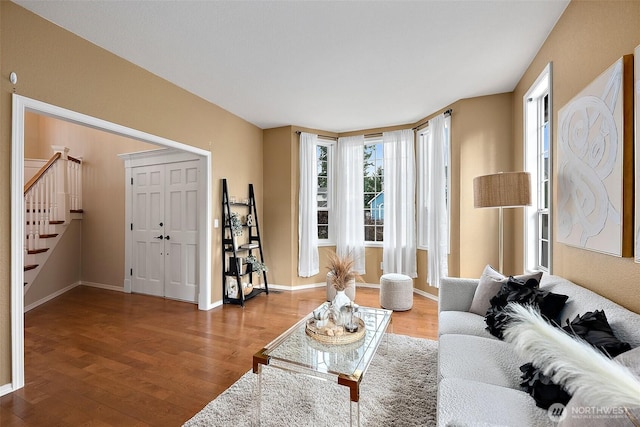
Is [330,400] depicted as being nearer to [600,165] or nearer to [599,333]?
[599,333]

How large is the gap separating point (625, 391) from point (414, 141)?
4.64m

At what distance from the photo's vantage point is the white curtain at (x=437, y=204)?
391 cm

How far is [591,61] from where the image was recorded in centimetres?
184

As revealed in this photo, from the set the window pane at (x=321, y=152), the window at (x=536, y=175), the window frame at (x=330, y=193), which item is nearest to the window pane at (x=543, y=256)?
the window at (x=536, y=175)

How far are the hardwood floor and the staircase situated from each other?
29.0 inches

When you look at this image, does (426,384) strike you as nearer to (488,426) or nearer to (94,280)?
(488,426)

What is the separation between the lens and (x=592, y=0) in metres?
1.81

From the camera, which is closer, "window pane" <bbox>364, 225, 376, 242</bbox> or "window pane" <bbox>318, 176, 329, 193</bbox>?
"window pane" <bbox>364, 225, 376, 242</bbox>

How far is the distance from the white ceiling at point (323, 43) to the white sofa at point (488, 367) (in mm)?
2082

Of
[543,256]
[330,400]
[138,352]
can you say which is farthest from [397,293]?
[138,352]

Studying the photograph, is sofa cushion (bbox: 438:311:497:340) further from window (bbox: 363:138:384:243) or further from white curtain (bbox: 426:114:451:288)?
window (bbox: 363:138:384:243)

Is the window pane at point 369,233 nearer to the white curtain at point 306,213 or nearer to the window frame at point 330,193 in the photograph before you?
the window frame at point 330,193

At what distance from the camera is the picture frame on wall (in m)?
1.49

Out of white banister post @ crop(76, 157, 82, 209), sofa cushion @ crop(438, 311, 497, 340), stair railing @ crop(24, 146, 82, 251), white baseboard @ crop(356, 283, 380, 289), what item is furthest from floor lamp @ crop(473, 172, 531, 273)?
white banister post @ crop(76, 157, 82, 209)
